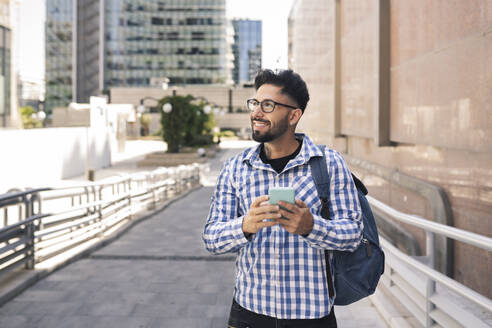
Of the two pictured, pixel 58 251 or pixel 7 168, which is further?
pixel 7 168

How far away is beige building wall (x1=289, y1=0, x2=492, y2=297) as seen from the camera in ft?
17.8

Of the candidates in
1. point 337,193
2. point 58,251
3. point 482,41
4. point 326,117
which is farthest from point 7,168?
point 337,193

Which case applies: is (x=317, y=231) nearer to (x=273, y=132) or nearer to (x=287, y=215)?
(x=287, y=215)

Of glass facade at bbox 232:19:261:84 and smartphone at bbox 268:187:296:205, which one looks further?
glass facade at bbox 232:19:261:84

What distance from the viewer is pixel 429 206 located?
6965mm

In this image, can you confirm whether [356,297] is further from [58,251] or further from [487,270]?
[58,251]

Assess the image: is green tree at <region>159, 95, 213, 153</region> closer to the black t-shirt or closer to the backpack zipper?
the black t-shirt

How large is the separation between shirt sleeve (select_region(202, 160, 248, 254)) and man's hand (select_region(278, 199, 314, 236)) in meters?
Answer: 0.22

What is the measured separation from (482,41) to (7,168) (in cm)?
2056

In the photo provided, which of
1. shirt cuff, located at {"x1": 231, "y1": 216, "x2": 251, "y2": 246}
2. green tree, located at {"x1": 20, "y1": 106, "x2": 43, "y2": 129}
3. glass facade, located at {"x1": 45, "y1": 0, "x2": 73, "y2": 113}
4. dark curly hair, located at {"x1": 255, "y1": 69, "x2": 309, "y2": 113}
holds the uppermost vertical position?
glass facade, located at {"x1": 45, "y1": 0, "x2": 73, "y2": 113}

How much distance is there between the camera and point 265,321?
87.6 inches

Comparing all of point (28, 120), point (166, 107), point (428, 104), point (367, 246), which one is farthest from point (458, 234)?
point (28, 120)

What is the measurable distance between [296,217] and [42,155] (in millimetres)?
25847

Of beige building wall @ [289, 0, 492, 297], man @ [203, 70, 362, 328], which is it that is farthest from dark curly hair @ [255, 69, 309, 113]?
beige building wall @ [289, 0, 492, 297]
